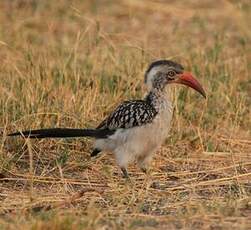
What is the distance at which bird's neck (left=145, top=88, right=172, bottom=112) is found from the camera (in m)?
6.23

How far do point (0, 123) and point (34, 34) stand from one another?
3.10 meters

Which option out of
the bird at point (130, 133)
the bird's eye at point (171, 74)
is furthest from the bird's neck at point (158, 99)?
the bird's eye at point (171, 74)

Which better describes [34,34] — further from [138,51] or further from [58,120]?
[58,120]

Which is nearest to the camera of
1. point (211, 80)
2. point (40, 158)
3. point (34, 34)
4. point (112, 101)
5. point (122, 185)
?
point (122, 185)

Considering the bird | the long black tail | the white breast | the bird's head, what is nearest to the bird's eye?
the bird's head

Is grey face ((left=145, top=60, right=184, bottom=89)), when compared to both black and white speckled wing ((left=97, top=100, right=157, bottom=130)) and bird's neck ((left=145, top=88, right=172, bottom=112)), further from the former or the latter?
black and white speckled wing ((left=97, top=100, right=157, bottom=130))

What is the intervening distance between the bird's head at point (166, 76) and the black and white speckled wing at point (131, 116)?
0.26 m

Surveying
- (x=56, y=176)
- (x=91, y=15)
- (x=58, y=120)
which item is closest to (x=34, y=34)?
(x=91, y=15)

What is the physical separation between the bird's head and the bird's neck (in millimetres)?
45

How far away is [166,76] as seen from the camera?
6457 millimetres

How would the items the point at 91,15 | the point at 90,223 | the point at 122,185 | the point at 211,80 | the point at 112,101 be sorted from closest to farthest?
the point at 90,223, the point at 122,185, the point at 112,101, the point at 211,80, the point at 91,15

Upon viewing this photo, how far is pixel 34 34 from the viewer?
382 inches

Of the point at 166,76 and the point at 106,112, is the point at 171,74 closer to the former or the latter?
the point at 166,76

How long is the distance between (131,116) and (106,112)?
1.05 metres
